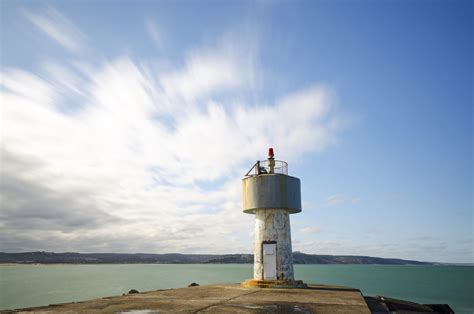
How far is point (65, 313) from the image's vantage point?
741 cm

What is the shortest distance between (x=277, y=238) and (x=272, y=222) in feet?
2.26

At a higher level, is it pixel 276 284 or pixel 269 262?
pixel 269 262

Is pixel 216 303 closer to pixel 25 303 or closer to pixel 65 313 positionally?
pixel 65 313

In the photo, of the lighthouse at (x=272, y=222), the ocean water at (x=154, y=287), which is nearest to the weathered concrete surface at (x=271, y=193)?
the lighthouse at (x=272, y=222)

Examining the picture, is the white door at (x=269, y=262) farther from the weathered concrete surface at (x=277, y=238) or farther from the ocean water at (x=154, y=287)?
the ocean water at (x=154, y=287)

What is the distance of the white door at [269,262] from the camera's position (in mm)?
14920

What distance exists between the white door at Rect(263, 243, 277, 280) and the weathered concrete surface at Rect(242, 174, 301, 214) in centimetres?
170

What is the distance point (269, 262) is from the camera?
15031 millimetres

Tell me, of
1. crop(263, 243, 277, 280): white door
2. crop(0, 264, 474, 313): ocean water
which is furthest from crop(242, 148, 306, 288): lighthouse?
crop(0, 264, 474, 313): ocean water

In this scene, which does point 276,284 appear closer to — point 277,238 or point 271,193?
point 277,238

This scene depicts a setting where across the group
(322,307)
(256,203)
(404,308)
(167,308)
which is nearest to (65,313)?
(167,308)

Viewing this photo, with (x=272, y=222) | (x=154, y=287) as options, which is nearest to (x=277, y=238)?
(x=272, y=222)

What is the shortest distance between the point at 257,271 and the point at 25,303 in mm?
44689

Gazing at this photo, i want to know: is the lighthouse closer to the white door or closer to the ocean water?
the white door
